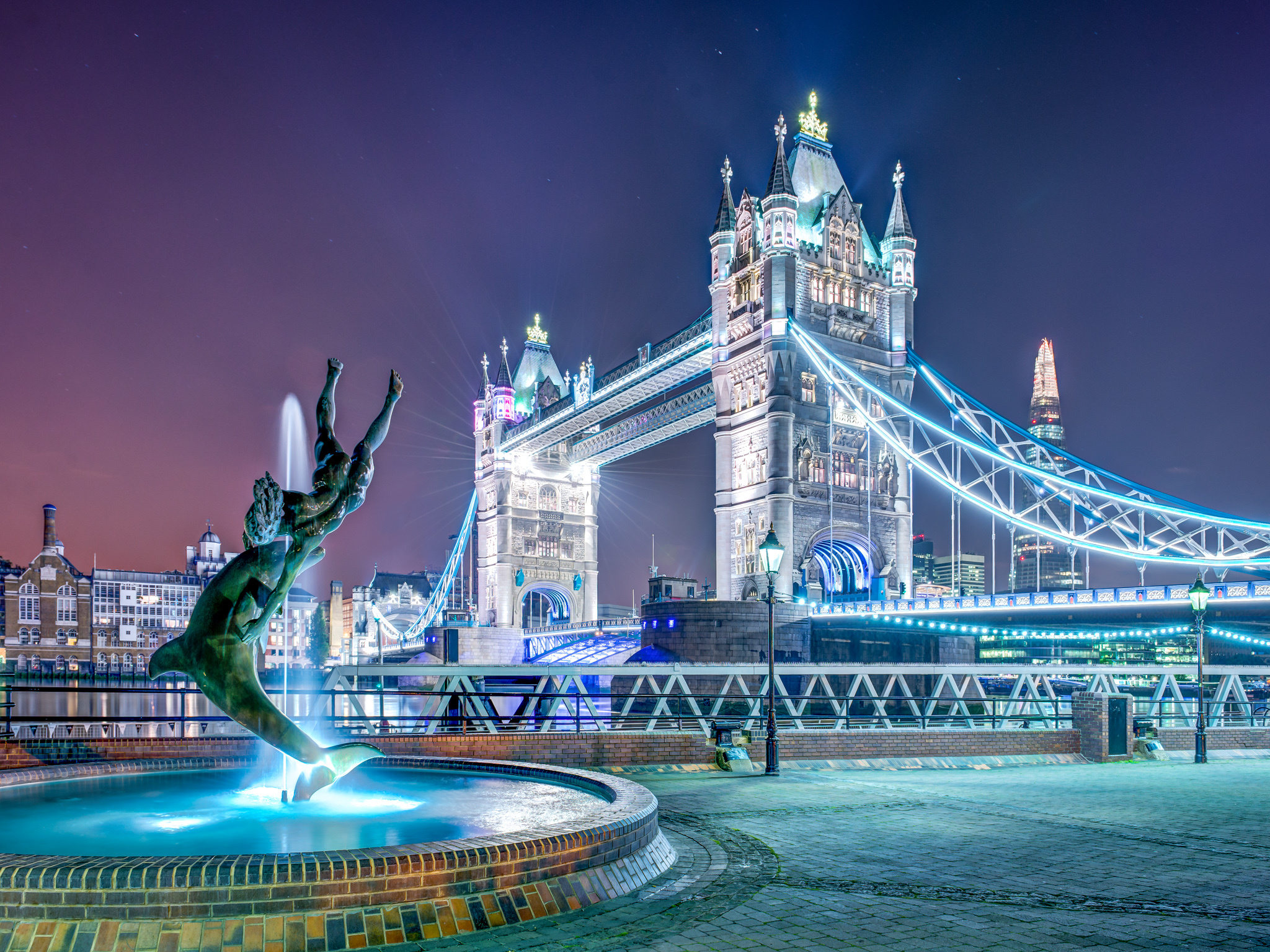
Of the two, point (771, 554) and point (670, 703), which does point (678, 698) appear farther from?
point (670, 703)

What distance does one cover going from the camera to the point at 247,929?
521 centimetres

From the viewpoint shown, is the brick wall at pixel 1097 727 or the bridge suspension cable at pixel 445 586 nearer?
the brick wall at pixel 1097 727

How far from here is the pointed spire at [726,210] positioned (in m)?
55.7

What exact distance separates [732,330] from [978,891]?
48173 mm

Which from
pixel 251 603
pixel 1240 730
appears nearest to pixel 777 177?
pixel 1240 730

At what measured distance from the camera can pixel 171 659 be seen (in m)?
8.07

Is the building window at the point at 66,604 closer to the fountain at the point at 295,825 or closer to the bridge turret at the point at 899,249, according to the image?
the bridge turret at the point at 899,249

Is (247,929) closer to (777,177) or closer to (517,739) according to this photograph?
(517,739)

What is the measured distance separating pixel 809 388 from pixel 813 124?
16622 millimetres

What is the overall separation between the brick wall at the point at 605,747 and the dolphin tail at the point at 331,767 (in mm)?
3018

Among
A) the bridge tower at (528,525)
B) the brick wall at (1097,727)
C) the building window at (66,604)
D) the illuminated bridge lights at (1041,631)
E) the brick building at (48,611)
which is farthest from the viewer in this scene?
the building window at (66,604)

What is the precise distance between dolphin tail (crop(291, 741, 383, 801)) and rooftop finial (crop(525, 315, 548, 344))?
100 metres

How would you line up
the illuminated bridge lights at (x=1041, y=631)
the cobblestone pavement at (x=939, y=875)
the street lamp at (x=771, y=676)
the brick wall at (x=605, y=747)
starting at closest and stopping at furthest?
the cobblestone pavement at (x=939, y=875) → the brick wall at (x=605, y=747) → the street lamp at (x=771, y=676) → the illuminated bridge lights at (x=1041, y=631)

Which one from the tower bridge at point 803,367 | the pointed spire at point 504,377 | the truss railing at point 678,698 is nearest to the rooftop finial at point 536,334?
the pointed spire at point 504,377
